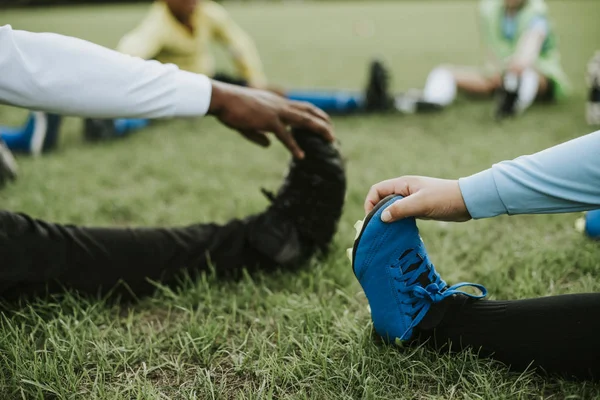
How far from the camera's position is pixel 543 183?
1.05 metres

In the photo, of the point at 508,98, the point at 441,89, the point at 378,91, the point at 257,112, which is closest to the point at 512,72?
the point at 508,98

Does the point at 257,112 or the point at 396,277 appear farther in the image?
the point at 257,112

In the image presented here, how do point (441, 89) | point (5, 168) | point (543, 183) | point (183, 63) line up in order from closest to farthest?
point (543, 183) → point (5, 168) → point (183, 63) → point (441, 89)

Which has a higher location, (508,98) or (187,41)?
(187,41)

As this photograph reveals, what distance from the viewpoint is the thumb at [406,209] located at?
1.12 meters

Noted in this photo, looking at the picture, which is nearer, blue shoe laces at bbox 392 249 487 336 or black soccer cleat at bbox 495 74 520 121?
blue shoe laces at bbox 392 249 487 336

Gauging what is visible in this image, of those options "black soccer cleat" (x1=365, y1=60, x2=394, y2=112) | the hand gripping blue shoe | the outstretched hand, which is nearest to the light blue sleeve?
the outstretched hand

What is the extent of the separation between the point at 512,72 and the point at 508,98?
1.18 feet

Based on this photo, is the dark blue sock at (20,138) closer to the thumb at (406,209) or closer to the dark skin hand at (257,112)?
the dark skin hand at (257,112)

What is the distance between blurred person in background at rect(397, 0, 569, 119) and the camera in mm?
4004

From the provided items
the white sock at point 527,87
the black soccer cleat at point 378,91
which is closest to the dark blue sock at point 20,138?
the black soccer cleat at point 378,91

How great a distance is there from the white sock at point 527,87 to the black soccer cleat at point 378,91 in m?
1.05

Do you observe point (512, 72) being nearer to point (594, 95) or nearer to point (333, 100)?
point (594, 95)

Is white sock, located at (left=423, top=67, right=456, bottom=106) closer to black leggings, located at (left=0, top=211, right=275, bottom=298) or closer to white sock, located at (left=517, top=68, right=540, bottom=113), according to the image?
white sock, located at (left=517, top=68, right=540, bottom=113)
